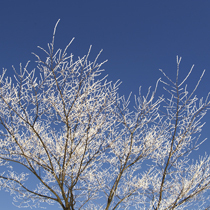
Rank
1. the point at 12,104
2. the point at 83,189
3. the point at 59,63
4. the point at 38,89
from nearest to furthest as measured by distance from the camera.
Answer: the point at 59,63, the point at 38,89, the point at 12,104, the point at 83,189

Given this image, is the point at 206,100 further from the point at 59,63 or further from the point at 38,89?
the point at 38,89

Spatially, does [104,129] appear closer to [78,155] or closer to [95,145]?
[95,145]

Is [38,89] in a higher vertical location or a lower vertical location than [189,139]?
higher

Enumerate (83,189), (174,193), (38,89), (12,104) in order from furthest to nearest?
(83,189) → (174,193) → (12,104) → (38,89)

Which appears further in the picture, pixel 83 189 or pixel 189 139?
pixel 83 189

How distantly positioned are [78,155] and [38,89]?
182 cm

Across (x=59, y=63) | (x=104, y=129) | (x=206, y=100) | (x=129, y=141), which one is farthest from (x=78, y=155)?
(x=206, y=100)

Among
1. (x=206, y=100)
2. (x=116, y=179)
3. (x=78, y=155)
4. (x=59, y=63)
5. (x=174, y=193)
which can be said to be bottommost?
(x=174, y=193)

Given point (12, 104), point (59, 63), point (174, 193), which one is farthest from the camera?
point (174, 193)

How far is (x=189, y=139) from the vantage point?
16.9 ft

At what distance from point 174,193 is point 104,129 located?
6.97ft

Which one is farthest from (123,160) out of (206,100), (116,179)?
(206,100)

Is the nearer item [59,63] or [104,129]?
[59,63]

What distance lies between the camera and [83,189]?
562cm
